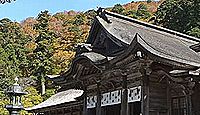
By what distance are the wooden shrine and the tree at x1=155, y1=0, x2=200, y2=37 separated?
20718mm

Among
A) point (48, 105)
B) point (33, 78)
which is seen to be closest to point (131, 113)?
point (48, 105)

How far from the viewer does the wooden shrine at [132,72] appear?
1172 centimetres

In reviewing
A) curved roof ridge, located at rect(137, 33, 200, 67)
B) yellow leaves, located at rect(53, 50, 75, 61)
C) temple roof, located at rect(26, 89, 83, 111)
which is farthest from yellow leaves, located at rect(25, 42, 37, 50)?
curved roof ridge, located at rect(137, 33, 200, 67)

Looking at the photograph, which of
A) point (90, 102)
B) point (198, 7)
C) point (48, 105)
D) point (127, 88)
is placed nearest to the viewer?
point (127, 88)

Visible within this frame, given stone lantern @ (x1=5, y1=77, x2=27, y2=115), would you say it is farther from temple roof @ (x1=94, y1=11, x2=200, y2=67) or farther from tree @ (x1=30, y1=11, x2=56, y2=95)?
tree @ (x1=30, y1=11, x2=56, y2=95)

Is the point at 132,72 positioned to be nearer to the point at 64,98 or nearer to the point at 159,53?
the point at 159,53

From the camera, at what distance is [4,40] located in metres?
51.6

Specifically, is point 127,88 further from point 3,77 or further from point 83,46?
point 3,77

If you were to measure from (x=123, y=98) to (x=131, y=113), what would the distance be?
696 mm

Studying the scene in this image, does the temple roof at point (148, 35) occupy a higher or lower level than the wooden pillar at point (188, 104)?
higher

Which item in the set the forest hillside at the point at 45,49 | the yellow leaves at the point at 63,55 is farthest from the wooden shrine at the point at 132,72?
the yellow leaves at the point at 63,55

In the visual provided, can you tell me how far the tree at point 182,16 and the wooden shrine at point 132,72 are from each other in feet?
68.0

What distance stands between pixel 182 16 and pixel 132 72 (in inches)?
1119

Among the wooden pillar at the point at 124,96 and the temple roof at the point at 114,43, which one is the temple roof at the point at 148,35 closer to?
the temple roof at the point at 114,43
